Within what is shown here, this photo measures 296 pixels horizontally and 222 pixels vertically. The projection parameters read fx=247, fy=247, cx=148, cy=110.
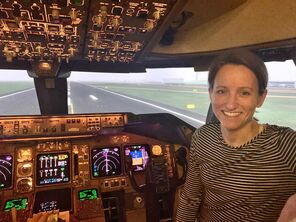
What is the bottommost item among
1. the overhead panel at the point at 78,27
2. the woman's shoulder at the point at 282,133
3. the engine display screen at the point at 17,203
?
the engine display screen at the point at 17,203

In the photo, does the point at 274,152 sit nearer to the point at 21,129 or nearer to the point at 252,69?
the point at 252,69

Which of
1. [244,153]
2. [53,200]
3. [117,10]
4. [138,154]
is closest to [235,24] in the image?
[117,10]

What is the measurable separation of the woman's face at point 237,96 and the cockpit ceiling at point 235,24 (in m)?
0.93

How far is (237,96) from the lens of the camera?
3.64 ft

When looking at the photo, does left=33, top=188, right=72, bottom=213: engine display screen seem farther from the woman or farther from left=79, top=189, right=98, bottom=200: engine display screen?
the woman

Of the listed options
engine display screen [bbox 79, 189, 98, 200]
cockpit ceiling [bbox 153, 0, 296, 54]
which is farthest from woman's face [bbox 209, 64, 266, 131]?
engine display screen [bbox 79, 189, 98, 200]

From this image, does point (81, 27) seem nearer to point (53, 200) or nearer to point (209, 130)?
point (209, 130)

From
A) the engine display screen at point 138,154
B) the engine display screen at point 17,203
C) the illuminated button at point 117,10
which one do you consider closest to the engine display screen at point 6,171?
the engine display screen at point 17,203

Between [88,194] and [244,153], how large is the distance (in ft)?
6.01

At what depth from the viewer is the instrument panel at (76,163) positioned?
2383mm

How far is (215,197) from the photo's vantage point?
1.20 m

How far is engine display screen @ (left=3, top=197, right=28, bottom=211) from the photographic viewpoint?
7.29 feet

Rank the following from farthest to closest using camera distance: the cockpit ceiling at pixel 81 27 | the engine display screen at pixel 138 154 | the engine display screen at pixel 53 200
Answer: the engine display screen at pixel 138 154 → the engine display screen at pixel 53 200 → the cockpit ceiling at pixel 81 27

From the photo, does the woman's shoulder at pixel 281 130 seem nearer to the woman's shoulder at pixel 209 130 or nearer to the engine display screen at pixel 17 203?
the woman's shoulder at pixel 209 130
